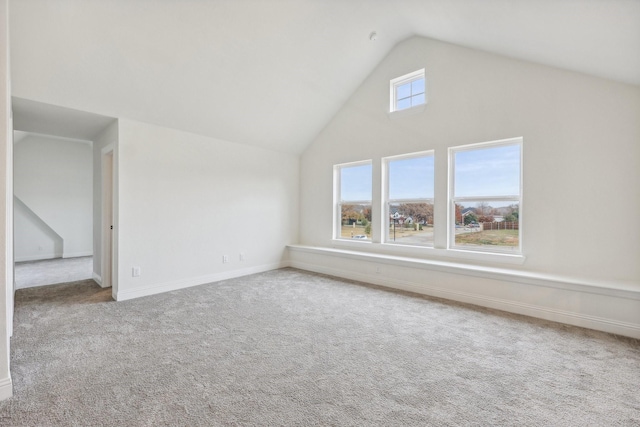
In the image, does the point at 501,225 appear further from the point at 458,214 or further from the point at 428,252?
the point at 428,252

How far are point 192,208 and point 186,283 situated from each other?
1.11 m

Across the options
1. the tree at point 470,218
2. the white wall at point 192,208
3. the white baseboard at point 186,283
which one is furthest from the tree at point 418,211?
the white baseboard at point 186,283

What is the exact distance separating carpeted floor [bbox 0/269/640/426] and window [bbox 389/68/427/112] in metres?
2.97

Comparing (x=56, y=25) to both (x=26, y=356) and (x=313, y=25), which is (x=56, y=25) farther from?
(x=26, y=356)

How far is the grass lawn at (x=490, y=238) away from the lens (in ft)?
11.8

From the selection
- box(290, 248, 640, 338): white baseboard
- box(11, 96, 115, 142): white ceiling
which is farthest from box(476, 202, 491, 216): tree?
box(11, 96, 115, 142): white ceiling

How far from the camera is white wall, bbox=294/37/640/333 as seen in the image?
2.87 m

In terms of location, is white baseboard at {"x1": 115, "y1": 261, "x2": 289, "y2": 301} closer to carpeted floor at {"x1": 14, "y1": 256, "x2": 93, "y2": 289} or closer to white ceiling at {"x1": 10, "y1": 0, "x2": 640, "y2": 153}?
carpeted floor at {"x1": 14, "y1": 256, "x2": 93, "y2": 289}

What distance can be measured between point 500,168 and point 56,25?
16.1 feet

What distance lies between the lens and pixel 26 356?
7.35ft

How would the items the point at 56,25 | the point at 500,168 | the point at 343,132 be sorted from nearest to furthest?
the point at 56,25 → the point at 500,168 → the point at 343,132

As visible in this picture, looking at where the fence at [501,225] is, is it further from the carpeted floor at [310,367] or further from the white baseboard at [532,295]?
the carpeted floor at [310,367]

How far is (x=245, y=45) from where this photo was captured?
3373 millimetres

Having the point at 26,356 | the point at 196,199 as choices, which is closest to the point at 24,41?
the point at 196,199
